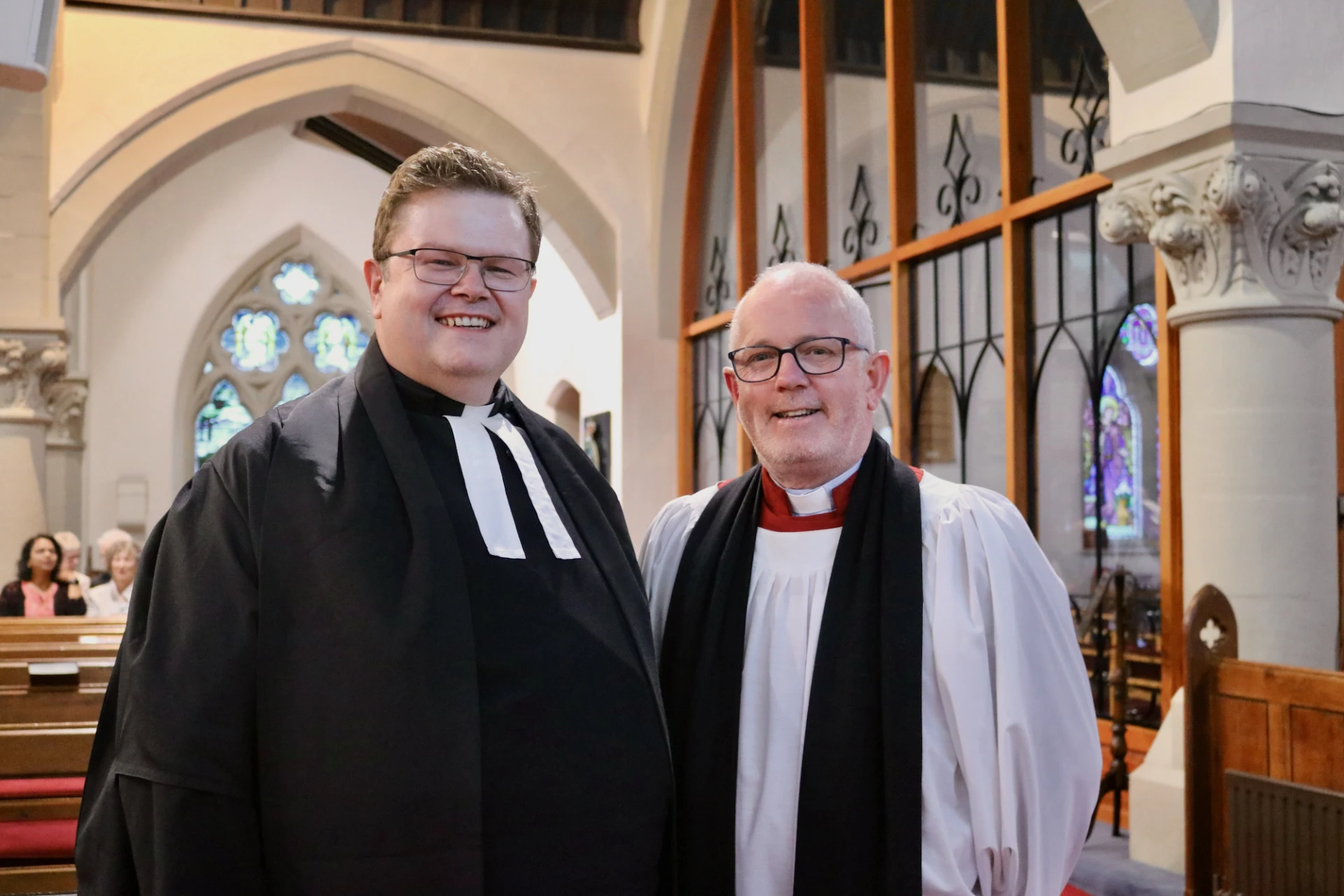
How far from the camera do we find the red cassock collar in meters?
2.31

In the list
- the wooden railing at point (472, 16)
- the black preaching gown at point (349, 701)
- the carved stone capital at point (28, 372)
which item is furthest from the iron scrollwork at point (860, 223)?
the black preaching gown at point (349, 701)

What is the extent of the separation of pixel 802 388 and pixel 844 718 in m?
0.54

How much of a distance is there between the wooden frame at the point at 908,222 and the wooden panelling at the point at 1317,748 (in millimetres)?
1028

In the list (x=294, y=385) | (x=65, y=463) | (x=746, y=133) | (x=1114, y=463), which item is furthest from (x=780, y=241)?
(x=294, y=385)

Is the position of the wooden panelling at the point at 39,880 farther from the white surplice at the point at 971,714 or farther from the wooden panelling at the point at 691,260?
the wooden panelling at the point at 691,260

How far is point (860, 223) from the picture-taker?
7.03 m

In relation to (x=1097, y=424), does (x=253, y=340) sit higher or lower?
higher

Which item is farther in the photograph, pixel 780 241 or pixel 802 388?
pixel 780 241

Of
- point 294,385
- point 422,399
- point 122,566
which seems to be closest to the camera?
point 422,399

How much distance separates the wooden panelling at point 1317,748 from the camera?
3238 millimetres

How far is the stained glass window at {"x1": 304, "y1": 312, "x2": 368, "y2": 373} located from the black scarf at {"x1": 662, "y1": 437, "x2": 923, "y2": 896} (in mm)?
16364

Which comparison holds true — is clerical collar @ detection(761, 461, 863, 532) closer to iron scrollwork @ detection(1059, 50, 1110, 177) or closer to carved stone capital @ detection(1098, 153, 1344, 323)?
carved stone capital @ detection(1098, 153, 1344, 323)

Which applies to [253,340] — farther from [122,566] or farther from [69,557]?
[122,566]

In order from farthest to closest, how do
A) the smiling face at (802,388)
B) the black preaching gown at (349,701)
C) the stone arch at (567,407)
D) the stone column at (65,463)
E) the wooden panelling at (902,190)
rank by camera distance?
the stone column at (65,463)
the stone arch at (567,407)
the wooden panelling at (902,190)
the smiling face at (802,388)
the black preaching gown at (349,701)
